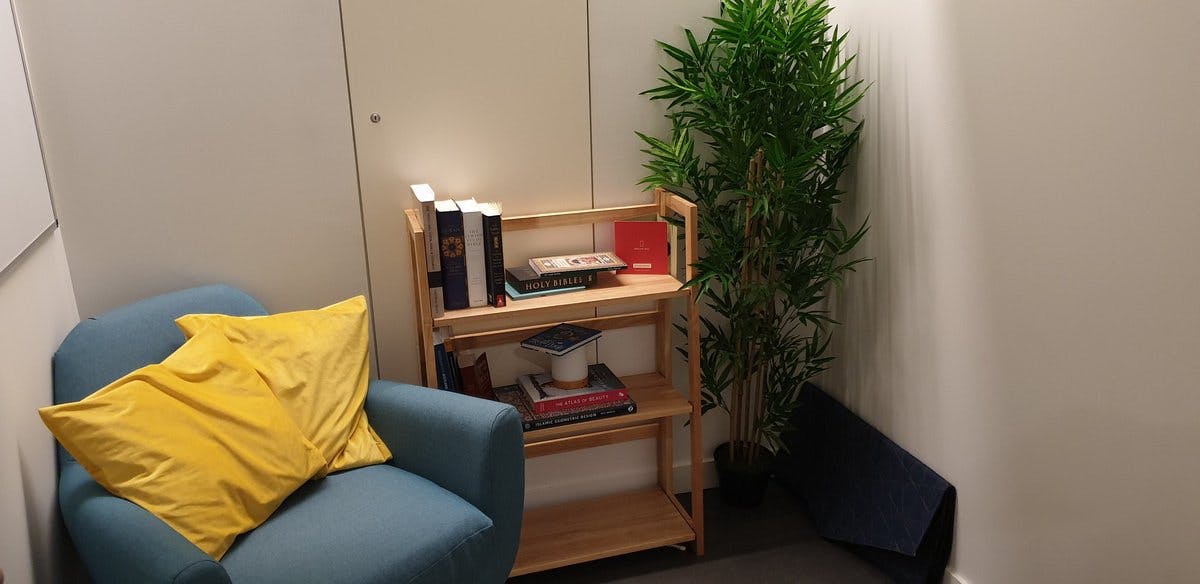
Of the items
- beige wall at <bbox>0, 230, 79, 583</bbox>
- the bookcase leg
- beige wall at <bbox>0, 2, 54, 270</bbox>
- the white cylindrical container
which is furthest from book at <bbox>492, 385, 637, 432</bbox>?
beige wall at <bbox>0, 2, 54, 270</bbox>

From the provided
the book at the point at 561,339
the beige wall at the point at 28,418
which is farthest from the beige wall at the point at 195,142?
the book at the point at 561,339

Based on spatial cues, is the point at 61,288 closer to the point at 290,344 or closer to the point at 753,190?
the point at 290,344

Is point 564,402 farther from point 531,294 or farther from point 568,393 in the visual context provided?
point 531,294

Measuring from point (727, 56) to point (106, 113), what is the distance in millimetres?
1650

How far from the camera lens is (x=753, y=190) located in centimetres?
256

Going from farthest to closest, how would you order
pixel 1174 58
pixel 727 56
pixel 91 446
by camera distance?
1. pixel 727 56
2. pixel 91 446
3. pixel 1174 58

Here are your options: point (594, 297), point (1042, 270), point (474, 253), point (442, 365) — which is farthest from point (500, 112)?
point (1042, 270)

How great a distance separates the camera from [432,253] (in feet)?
7.75

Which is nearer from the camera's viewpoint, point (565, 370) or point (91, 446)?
point (91, 446)

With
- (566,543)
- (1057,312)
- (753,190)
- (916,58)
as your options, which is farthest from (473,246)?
(1057,312)

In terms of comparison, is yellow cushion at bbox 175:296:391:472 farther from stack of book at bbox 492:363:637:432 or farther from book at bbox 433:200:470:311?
stack of book at bbox 492:363:637:432

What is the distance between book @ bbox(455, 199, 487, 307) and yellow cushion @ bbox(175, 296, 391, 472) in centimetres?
30

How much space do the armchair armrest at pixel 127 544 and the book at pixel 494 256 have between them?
987 millimetres

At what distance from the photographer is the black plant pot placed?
2943mm
